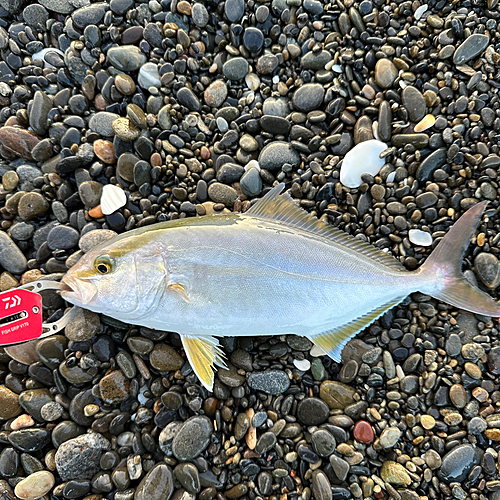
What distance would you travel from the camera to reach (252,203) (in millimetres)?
2264

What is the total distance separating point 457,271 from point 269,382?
4.64 ft

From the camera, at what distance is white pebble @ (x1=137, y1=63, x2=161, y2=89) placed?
7.55ft

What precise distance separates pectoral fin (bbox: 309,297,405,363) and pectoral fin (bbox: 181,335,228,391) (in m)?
0.62

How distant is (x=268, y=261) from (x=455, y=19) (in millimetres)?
2155

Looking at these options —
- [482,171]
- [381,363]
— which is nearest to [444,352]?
[381,363]

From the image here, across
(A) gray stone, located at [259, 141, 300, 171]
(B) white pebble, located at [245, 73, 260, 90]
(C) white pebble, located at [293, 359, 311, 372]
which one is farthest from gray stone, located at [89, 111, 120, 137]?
(C) white pebble, located at [293, 359, 311, 372]

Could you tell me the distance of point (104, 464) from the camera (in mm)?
2051

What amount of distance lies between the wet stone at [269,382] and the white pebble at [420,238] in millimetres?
1281

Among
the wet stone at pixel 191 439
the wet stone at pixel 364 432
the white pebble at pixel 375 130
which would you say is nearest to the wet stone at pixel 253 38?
the white pebble at pixel 375 130

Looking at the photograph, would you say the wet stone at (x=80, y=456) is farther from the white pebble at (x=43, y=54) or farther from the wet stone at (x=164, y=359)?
the white pebble at (x=43, y=54)

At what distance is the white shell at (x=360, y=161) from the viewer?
7.40ft

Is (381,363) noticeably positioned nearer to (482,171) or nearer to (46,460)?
(482,171)

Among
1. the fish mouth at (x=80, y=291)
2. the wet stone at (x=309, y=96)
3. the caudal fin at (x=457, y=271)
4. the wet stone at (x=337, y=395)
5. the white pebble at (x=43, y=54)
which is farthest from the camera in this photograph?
the white pebble at (x=43, y=54)

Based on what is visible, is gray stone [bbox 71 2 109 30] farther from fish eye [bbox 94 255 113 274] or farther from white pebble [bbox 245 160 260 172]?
fish eye [bbox 94 255 113 274]
